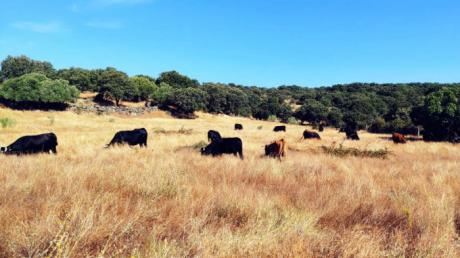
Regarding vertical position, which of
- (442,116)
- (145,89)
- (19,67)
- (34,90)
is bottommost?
(442,116)

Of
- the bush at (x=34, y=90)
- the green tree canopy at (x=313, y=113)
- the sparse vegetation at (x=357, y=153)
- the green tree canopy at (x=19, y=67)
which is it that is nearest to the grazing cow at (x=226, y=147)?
the sparse vegetation at (x=357, y=153)

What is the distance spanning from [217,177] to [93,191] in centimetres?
310

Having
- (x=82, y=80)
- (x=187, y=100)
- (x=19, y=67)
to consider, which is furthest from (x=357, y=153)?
(x=19, y=67)

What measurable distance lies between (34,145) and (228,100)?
66486mm

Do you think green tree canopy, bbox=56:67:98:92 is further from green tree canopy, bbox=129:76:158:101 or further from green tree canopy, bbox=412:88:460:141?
green tree canopy, bbox=412:88:460:141

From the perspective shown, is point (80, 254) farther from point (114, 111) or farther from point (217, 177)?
point (114, 111)

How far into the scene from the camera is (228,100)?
80312 mm

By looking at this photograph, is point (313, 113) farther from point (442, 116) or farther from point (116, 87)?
point (442, 116)

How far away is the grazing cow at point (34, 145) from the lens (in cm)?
1393

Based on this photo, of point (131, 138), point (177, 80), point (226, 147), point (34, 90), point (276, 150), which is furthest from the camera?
point (177, 80)

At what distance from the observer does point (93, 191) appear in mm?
5586

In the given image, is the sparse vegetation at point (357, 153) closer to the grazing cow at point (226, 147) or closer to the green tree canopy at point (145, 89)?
the grazing cow at point (226, 147)

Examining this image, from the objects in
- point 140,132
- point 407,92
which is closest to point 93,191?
point 140,132

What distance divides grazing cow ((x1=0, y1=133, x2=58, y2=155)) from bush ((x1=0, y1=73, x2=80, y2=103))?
139 ft
